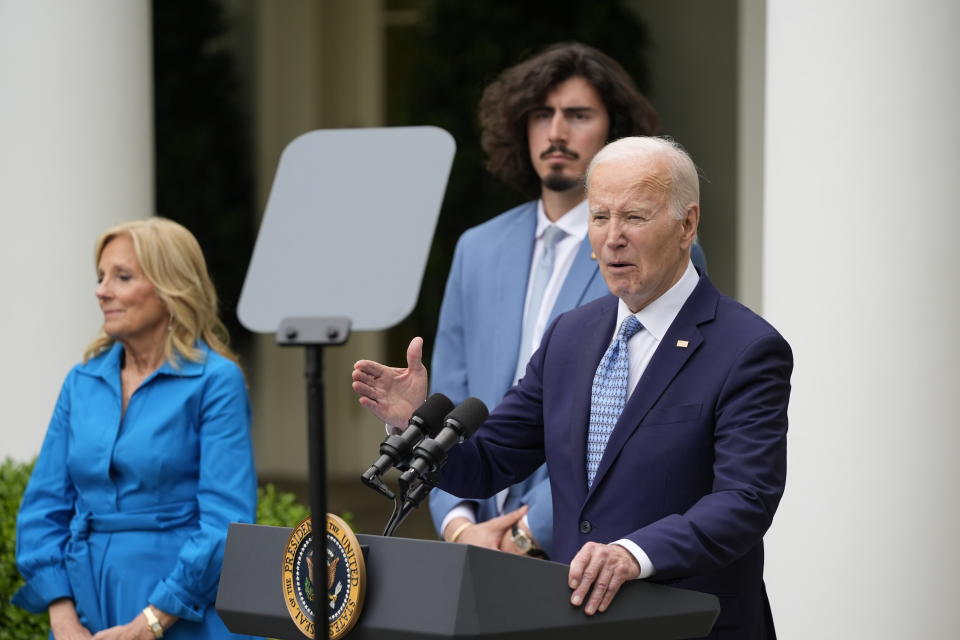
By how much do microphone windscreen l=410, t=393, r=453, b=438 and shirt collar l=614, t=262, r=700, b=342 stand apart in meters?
0.49

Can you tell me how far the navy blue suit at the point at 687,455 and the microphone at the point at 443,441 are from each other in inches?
13.2

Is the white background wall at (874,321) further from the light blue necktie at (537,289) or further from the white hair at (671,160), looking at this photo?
the white hair at (671,160)

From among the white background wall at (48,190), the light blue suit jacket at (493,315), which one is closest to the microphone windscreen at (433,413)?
the light blue suit jacket at (493,315)

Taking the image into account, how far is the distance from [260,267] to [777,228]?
8.39 feet

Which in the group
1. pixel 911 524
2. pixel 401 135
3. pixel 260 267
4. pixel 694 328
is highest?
pixel 401 135

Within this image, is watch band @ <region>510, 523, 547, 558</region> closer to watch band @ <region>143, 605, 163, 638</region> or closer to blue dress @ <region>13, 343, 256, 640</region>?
blue dress @ <region>13, 343, 256, 640</region>

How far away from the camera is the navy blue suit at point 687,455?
2.24 m

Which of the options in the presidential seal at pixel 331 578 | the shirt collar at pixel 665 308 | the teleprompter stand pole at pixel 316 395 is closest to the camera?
the teleprompter stand pole at pixel 316 395

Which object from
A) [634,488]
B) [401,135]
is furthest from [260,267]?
[634,488]

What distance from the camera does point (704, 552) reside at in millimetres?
2199

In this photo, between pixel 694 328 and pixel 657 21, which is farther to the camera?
pixel 657 21

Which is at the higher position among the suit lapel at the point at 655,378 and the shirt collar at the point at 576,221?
the shirt collar at the point at 576,221

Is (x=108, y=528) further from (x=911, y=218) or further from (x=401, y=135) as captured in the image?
(x=911, y=218)

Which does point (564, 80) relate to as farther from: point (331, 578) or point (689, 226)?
point (331, 578)
